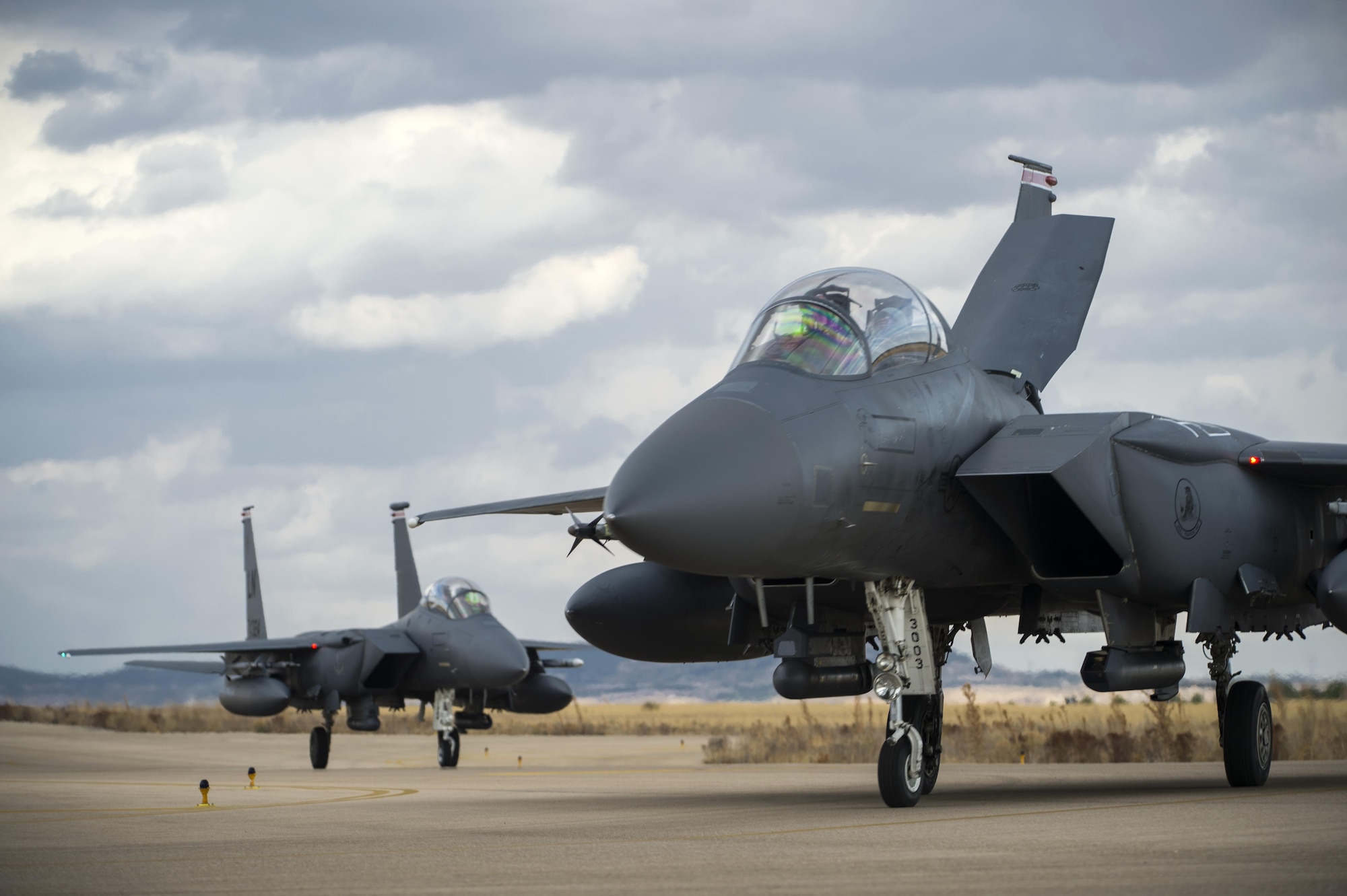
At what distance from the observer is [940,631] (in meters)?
11.8

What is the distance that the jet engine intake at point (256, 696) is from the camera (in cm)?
2444

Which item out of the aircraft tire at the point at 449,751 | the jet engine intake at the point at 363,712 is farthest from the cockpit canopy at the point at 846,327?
the jet engine intake at the point at 363,712

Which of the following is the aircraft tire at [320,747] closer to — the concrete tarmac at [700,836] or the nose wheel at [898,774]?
the concrete tarmac at [700,836]

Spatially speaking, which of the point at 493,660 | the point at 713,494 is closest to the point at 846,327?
the point at 713,494

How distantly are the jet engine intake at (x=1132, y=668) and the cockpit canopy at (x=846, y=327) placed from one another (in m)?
2.42

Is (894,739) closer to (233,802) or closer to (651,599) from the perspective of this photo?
(651,599)

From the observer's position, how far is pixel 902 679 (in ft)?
30.8

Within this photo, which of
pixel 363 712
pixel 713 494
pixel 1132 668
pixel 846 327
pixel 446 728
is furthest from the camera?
pixel 363 712

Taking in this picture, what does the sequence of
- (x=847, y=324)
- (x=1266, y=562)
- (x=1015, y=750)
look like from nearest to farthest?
(x=847, y=324) < (x=1266, y=562) < (x=1015, y=750)

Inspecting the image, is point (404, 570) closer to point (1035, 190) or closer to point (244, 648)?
point (244, 648)

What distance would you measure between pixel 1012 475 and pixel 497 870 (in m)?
4.87

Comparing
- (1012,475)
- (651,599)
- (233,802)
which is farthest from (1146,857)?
(233,802)

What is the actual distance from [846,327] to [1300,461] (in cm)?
376

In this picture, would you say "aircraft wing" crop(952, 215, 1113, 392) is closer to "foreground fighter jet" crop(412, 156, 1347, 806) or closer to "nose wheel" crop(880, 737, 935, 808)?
"foreground fighter jet" crop(412, 156, 1347, 806)
